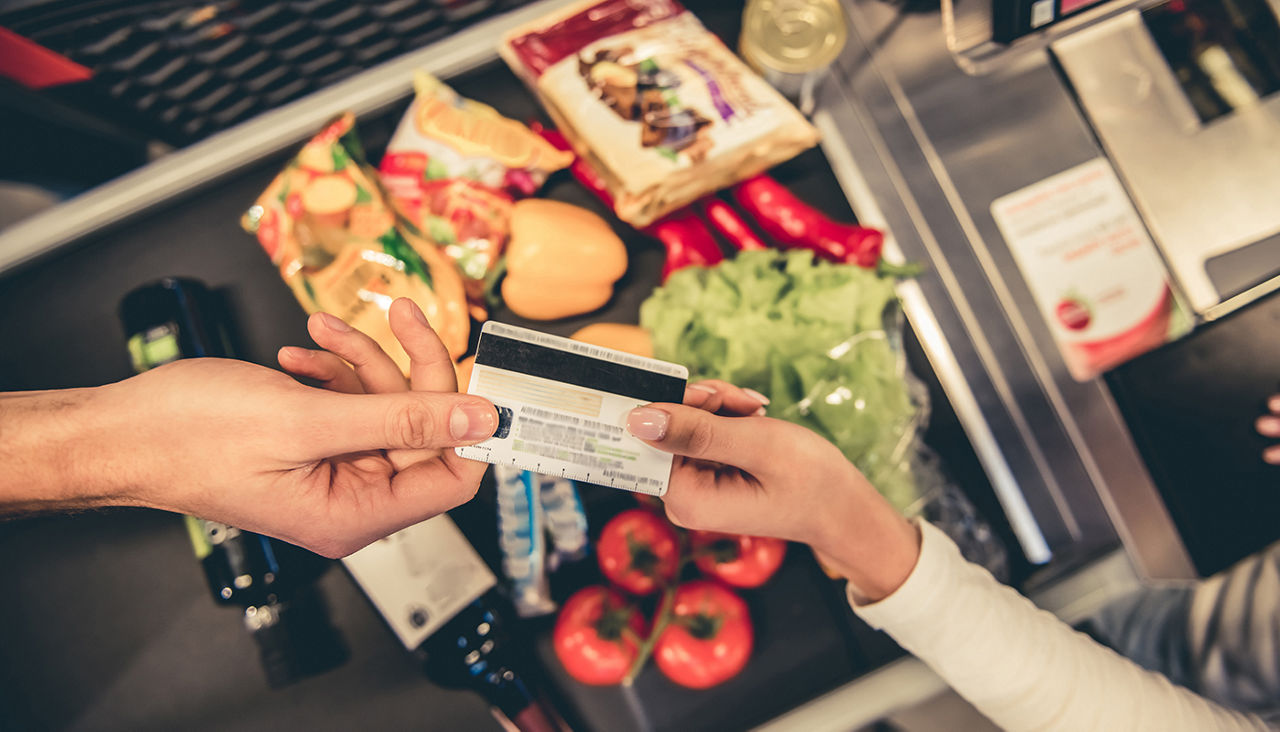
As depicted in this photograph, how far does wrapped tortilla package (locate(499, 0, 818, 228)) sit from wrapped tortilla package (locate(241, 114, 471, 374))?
1.12ft

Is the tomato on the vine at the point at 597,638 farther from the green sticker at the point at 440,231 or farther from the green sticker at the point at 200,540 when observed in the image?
the green sticker at the point at 440,231

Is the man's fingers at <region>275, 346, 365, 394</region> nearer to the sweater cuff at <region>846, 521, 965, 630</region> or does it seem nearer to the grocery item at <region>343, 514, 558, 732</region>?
the grocery item at <region>343, 514, 558, 732</region>

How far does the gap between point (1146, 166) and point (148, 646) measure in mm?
→ 1953

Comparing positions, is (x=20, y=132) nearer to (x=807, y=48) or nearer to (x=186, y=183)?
(x=186, y=183)

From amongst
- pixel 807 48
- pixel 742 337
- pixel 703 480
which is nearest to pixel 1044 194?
pixel 807 48

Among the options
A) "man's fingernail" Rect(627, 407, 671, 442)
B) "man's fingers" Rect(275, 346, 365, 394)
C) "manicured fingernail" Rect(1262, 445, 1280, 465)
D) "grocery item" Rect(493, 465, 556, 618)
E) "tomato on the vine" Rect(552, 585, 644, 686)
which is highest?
"man's fingers" Rect(275, 346, 365, 394)

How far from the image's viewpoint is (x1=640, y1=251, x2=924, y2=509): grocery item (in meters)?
0.90

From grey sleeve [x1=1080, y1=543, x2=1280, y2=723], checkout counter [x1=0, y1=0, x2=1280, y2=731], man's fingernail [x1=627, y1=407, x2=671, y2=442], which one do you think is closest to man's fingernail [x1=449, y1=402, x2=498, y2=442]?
man's fingernail [x1=627, y1=407, x2=671, y2=442]

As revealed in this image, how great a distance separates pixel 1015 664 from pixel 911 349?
559 mm

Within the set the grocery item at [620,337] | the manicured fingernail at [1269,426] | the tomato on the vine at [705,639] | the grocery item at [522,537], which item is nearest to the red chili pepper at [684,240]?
the grocery item at [620,337]

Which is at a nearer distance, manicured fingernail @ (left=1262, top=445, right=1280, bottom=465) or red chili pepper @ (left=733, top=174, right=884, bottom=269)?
manicured fingernail @ (left=1262, top=445, right=1280, bottom=465)

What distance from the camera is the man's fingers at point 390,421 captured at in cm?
55

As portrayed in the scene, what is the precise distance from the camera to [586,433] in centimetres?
57

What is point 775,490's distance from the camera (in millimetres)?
677
